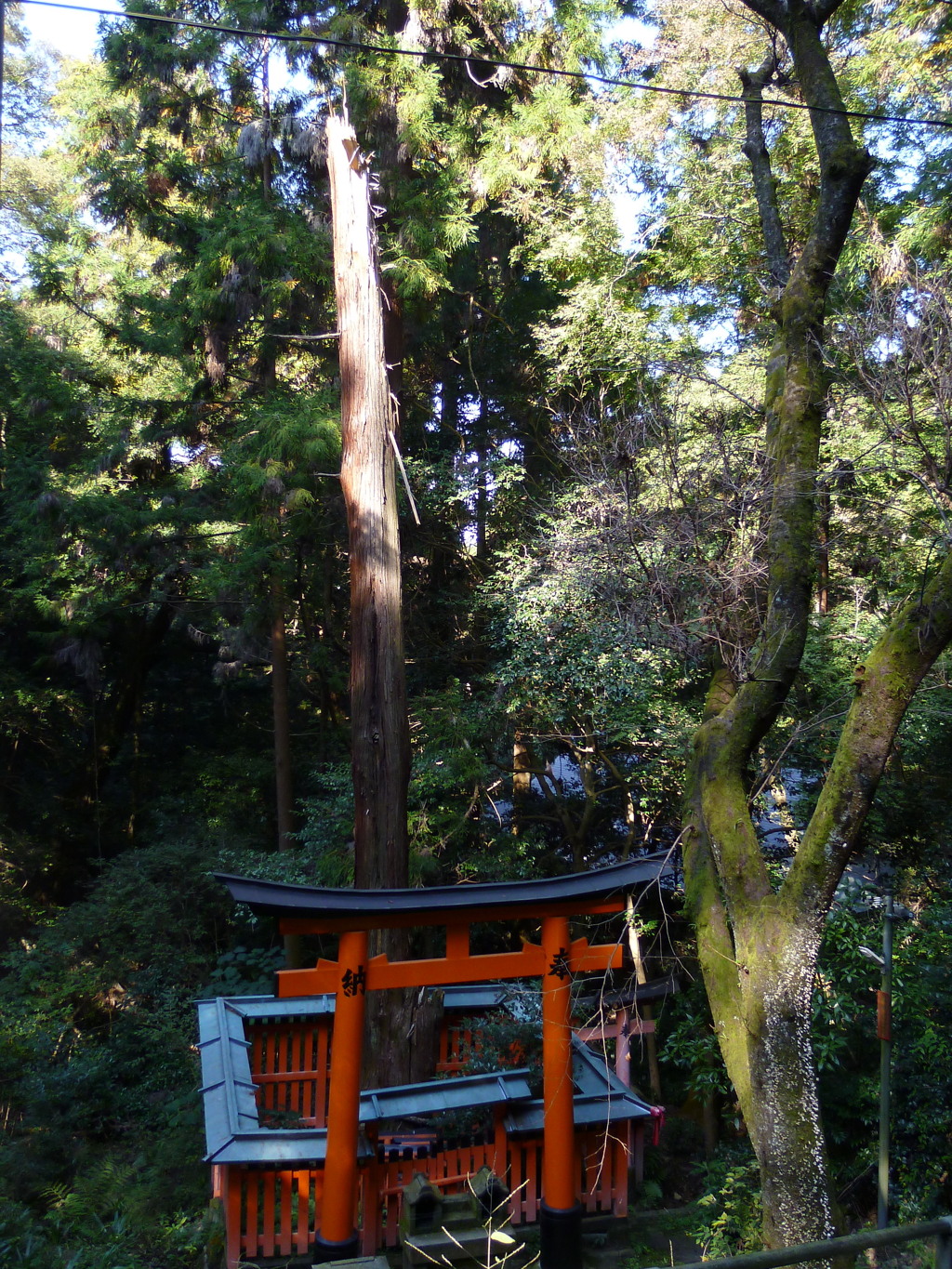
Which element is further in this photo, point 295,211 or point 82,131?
point 82,131

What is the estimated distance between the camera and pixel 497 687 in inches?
360

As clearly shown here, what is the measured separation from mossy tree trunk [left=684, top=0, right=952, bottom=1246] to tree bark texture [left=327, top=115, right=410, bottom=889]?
2.96 metres

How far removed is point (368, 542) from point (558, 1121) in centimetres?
467

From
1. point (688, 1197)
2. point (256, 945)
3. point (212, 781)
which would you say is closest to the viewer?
point (688, 1197)

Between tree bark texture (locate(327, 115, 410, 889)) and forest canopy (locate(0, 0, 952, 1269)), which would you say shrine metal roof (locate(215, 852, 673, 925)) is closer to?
forest canopy (locate(0, 0, 952, 1269))

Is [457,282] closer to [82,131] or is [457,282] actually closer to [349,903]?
[82,131]

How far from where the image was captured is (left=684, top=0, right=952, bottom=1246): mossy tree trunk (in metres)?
3.83

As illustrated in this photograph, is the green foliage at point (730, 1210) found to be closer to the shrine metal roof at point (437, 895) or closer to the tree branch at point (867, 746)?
the shrine metal roof at point (437, 895)

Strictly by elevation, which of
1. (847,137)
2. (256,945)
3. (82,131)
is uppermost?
(82,131)

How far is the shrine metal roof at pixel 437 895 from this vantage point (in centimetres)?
475

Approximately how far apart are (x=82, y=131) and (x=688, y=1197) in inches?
566

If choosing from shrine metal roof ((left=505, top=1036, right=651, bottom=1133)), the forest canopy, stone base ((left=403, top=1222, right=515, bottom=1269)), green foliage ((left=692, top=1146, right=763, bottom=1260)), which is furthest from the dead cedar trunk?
green foliage ((left=692, top=1146, right=763, bottom=1260))

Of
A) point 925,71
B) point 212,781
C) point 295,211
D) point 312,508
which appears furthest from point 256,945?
point 925,71

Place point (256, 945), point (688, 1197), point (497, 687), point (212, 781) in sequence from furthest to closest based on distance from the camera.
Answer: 1. point (212, 781)
2. point (256, 945)
3. point (497, 687)
4. point (688, 1197)
